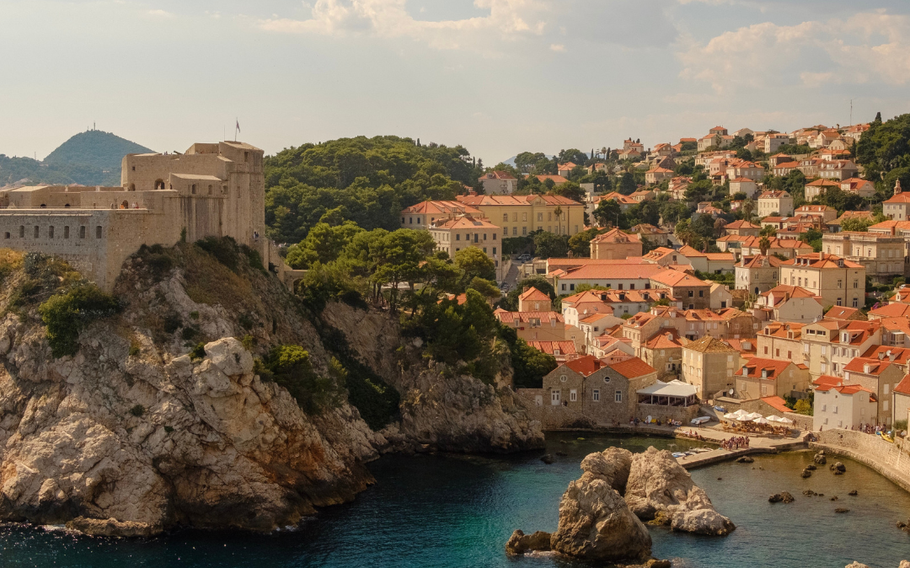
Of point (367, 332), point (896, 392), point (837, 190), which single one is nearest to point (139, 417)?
point (367, 332)

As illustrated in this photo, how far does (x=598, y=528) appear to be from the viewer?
36.4 m

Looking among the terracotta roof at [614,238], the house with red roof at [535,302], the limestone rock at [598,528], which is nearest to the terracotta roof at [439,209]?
the terracotta roof at [614,238]

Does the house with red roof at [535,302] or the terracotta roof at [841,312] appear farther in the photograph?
the house with red roof at [535,302]

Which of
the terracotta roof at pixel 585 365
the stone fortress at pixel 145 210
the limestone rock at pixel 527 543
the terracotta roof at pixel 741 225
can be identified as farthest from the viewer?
the terracotta roof at pixel 741 225

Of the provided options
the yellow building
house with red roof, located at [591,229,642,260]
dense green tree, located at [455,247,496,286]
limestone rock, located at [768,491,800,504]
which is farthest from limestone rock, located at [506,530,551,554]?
the yellow building

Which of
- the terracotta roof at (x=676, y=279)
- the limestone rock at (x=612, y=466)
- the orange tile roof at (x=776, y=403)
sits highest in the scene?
the terracotta roof at (x=676, y=279)

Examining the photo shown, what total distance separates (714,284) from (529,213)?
27097 mm

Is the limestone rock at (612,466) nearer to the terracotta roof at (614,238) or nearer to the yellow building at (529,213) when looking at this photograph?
the terracotta roof at (614,238)

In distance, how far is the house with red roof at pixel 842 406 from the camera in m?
50.6

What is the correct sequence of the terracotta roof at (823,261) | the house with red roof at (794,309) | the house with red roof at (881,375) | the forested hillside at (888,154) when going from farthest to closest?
the forested hillside at (888,154) < the terracotta roof at (823,261) < the house with red roof at (794,309) < the house with red roof at (881,375)

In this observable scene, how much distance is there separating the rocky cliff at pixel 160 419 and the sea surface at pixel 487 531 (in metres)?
1.29

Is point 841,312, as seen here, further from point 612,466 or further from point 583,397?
point 612,466

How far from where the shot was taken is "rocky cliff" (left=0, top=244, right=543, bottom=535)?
38969 mm

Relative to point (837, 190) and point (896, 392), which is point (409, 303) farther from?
point (837, 190)
